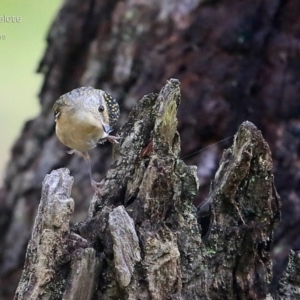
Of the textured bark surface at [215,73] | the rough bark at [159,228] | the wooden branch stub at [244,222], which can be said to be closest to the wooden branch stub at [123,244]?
the rough bark at [159,228]

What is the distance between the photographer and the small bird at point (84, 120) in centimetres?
339

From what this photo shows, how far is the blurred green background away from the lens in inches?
288

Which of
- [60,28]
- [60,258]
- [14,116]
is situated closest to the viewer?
[60,258]

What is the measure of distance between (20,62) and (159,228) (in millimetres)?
5267

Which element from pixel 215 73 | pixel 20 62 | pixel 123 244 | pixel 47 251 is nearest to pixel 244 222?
pixel 123 244

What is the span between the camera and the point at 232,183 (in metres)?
2.76

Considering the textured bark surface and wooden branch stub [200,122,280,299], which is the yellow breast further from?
the textured bark surface

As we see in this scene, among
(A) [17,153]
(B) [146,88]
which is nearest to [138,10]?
(B) [146,88]

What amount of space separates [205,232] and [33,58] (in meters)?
5.21

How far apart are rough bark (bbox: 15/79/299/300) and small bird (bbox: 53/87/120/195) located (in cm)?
47

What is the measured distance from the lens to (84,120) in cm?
339

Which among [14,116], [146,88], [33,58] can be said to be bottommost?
[14,116]

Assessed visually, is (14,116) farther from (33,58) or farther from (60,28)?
(60,28)

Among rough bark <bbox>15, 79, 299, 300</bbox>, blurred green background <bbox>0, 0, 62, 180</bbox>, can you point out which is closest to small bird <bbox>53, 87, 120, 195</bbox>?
rough bark <bbox>15, 79, 299, 300</bbox>
